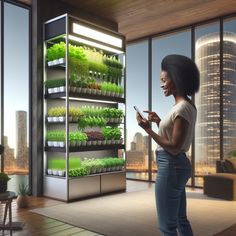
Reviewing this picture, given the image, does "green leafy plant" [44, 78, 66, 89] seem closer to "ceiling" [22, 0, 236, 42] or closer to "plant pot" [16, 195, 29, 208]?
"ceiling" [22, 0, 236, 42]

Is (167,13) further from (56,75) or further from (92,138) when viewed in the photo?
(92,138)

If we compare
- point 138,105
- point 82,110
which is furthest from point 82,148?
point 138,105

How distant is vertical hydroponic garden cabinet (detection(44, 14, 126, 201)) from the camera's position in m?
5.27

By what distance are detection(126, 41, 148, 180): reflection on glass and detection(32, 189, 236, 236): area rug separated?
2131 millimetres

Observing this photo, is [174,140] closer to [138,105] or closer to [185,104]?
[185,104]

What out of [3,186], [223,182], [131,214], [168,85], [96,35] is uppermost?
[96,35]

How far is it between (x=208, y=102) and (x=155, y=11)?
218 cm

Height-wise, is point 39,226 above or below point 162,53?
below

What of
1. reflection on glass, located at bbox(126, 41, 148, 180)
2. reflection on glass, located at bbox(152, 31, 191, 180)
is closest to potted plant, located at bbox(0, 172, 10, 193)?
reflection on glass, located at bbox(152, 31, 191, 180)

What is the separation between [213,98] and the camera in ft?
21.7

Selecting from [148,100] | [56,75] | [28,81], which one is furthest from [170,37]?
[28,81]

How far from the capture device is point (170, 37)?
24.3 ft

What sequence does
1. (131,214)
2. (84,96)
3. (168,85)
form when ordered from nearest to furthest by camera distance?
(168,85)
(131,214)
(84,96)

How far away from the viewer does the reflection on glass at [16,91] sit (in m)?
5.50
